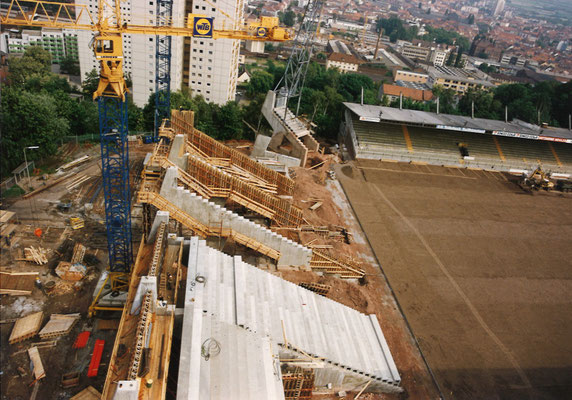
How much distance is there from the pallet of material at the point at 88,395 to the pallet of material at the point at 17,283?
29.9ft

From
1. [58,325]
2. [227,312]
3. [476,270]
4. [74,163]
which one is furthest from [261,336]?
[74,163]

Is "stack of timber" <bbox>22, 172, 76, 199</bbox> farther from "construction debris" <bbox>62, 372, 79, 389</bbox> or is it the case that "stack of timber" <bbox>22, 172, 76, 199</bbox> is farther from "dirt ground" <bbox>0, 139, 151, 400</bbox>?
"construction debris" <bbox>62, 372, 79, 389</bbox>

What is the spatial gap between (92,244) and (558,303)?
35979 millimetres

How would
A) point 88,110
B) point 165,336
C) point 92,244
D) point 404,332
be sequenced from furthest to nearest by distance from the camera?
point 88,110
point 92,244
point 404,332
point 165,336

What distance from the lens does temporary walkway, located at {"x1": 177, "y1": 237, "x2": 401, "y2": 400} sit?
56.6 ft

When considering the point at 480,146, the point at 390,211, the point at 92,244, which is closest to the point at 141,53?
the point at 92,244

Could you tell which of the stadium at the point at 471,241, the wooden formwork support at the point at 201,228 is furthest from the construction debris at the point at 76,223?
the stadium at the point at 471,241

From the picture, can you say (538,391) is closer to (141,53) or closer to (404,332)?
(404,332)

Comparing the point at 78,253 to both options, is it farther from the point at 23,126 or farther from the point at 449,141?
the point at 449,141

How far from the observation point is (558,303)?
29.2 m

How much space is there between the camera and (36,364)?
65.0 ft

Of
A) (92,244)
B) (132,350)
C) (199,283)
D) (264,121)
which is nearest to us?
(132,350)

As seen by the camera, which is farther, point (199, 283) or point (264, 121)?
point (264, 121)

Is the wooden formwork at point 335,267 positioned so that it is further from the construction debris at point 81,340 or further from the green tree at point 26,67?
the green tree at point 26,67
